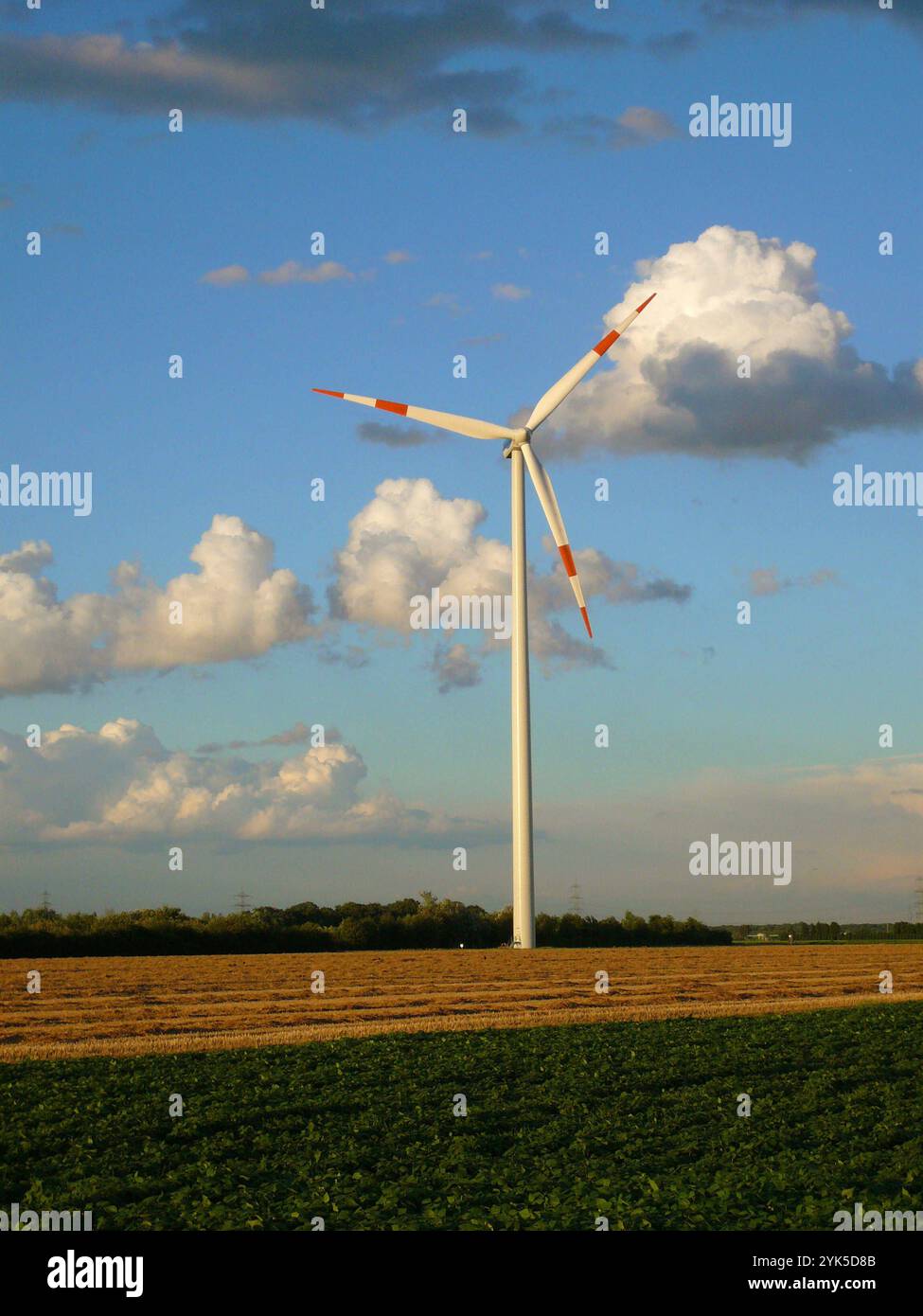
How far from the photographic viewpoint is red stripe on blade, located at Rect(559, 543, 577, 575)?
6203 centimetres

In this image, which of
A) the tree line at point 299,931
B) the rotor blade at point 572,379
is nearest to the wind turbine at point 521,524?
the rotor blade at point 572,379

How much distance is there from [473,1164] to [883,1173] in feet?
21.3

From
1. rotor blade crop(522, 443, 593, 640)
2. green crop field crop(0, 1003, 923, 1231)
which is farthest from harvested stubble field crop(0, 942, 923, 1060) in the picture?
rotor blade crop(522, 443, 593, 640)

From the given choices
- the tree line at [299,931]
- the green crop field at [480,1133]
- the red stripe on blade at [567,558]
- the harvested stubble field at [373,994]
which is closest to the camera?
the green crop field at [480,1133]

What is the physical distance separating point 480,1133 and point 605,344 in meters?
44.9

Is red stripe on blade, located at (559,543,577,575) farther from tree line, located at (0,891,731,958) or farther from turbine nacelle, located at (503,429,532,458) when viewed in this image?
tree line, located at (0,891,731,958)

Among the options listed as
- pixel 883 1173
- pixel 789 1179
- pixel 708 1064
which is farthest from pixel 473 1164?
pixel 708 1064

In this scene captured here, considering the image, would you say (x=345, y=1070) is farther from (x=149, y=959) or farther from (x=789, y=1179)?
(x=149, y=959)

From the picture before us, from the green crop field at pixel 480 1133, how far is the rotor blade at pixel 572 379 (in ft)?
117

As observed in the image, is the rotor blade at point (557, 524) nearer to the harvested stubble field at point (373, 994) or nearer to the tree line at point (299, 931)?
the harvested stubble field at point (373, 994)

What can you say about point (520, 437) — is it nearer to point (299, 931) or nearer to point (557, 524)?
point (557, 524)

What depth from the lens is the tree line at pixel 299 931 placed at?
255 feet

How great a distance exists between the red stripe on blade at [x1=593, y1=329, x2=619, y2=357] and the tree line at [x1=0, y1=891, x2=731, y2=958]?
1578 inches
